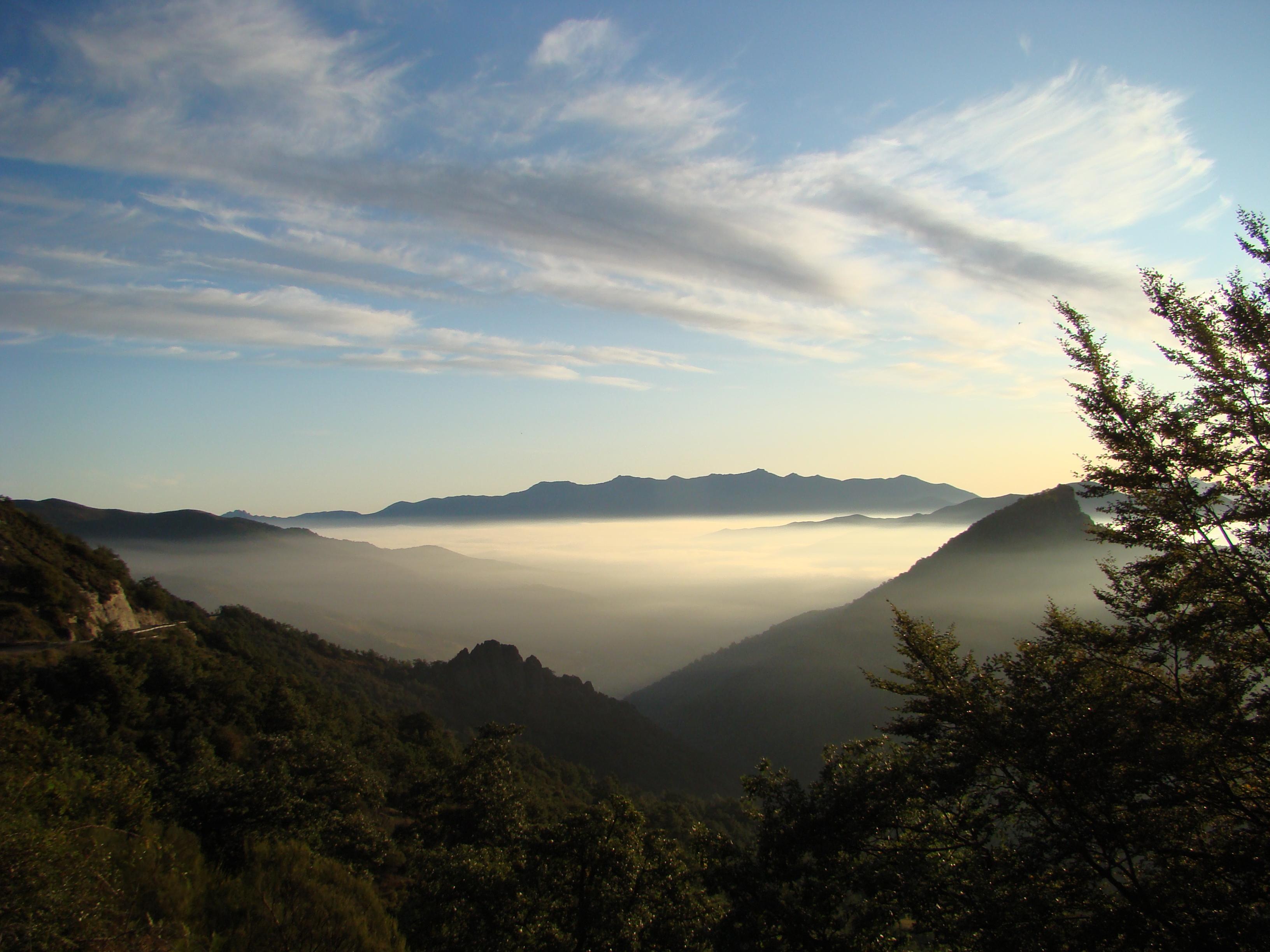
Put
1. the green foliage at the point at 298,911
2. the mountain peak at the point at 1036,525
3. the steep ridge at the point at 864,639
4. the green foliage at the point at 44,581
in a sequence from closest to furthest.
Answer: the green foliage at the point at 298,911, the green foliage at the point at 44,581, the steep ridge at the point at 864,639, the mountain peak at the point at 1036,525

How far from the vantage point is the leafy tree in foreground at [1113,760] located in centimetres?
982

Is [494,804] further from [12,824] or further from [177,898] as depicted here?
[12,824]

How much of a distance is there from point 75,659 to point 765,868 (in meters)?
32.7

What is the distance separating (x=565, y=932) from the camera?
607 inches

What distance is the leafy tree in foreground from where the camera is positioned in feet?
32.2

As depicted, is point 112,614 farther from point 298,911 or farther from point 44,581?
point 298,911

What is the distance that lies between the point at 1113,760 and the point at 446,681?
13636cm

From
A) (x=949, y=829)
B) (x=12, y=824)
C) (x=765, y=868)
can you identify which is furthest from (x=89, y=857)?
(x=949, y=829)

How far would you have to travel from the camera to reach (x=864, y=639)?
144m

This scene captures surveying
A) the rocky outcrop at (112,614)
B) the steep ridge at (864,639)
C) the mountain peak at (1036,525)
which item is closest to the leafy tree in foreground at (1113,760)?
the rocky outcrop at (112,614)

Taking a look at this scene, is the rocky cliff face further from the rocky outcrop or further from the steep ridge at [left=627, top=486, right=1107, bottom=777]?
the steep ridge at [left=627, top=486, right=1107, bottom=777]

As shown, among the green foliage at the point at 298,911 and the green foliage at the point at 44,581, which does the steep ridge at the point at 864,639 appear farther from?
the green foliage at the point at 298,911

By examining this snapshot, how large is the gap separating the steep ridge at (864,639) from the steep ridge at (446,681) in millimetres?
17629

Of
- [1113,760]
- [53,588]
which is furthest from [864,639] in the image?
[1113,760]
